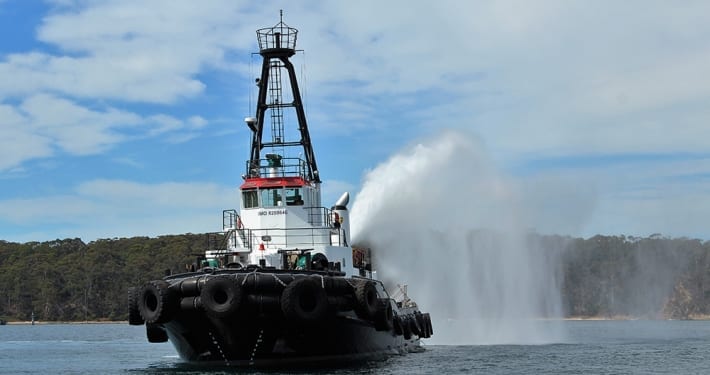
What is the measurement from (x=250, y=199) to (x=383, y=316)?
8086 millimetres

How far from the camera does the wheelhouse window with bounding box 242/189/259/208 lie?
39344mm

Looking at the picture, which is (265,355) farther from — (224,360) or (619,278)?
(619,278)

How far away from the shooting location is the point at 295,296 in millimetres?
31422

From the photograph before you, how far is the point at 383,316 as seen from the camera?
34.6 meters

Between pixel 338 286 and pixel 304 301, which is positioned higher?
pixel 338 286

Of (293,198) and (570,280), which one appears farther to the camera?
(570,280)

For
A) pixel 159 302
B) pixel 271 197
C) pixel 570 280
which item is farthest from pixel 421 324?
pixel 570 280

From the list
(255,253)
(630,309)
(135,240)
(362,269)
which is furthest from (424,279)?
(135,240)

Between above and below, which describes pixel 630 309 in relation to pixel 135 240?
below

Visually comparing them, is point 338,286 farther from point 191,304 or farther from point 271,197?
point 271,197

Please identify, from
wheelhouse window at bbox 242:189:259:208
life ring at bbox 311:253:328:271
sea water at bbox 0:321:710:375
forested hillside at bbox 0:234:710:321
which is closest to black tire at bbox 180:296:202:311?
sea water at bbox 0:321:710:375

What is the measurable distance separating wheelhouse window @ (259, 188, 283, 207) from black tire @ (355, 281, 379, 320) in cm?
696

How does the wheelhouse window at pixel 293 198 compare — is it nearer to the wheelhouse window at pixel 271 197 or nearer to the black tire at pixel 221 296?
the wheelhouse window at pixel 271 197

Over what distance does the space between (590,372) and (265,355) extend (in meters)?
11.1
